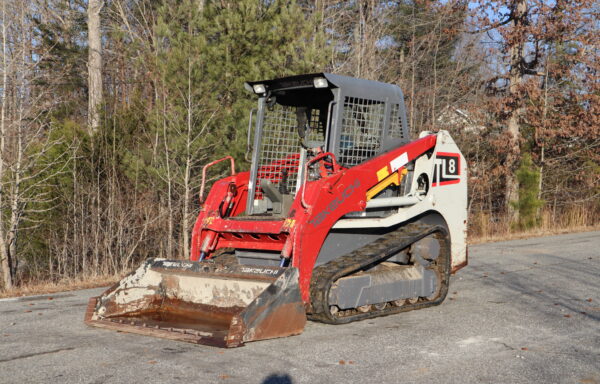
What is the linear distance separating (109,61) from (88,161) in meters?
8.08

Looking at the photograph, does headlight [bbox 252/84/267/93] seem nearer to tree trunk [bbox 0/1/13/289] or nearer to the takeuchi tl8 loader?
the takeuchi tl8 loader

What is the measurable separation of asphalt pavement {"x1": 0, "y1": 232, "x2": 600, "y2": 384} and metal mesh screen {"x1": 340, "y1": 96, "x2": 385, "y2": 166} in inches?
73.8

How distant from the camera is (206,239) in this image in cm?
748

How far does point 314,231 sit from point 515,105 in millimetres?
15796

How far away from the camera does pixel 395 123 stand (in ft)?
26.6

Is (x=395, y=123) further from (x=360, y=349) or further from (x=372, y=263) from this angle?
(x=360, y=349)

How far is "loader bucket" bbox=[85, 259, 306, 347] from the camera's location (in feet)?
18.8

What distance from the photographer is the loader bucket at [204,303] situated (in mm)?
5730

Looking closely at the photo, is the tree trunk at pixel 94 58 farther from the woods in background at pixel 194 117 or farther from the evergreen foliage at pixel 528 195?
the evergreen foliage at pixel 528 195

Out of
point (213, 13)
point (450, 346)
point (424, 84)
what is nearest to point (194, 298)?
point (450, 346)

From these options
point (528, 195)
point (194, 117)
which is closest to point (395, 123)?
point (194, 117)

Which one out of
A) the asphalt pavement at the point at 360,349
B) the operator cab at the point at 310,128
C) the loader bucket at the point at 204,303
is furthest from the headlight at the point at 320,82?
the asphalt pavement at the point at 360,349

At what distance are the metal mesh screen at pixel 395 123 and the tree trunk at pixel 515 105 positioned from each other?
1286 centimetres

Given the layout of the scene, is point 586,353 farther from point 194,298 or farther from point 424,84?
point 424,84
